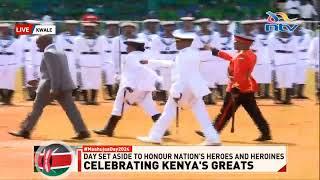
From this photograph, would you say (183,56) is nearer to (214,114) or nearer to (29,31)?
(214,114)

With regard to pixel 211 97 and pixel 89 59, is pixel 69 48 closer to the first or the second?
pixel 89 59

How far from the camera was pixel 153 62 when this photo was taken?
29.6ft

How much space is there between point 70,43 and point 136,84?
3.47 feet

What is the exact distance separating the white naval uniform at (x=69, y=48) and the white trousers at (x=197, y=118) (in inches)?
48.5

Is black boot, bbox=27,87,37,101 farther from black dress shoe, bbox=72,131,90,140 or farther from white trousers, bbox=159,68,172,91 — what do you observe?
white trousers, bbox=159,68,172,91

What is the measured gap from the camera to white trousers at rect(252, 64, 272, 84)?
911 cm

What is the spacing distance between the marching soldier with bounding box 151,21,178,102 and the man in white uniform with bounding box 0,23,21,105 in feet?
5.57

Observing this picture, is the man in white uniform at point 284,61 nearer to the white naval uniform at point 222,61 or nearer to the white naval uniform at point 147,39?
the white naval uniform at point 222,61

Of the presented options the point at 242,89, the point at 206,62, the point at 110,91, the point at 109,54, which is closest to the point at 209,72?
the point at 206,62

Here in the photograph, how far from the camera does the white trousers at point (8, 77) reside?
9.85 m

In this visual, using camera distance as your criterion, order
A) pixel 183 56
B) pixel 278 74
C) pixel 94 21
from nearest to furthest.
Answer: pixel 183 56
pixel 94 21
pixel 278 74

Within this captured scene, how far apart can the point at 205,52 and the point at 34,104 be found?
1978mm

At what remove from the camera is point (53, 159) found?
353 inches

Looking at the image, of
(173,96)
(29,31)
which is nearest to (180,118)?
(173,96)
